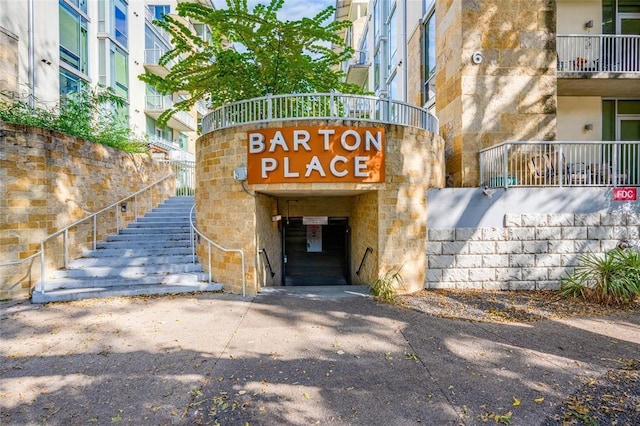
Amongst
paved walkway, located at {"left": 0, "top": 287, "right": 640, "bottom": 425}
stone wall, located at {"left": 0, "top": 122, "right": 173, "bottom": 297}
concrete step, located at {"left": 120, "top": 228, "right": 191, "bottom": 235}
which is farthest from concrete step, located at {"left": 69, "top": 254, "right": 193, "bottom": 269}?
paved walkway, located at {"left": 0, "top": 287, "right": 640, "bottom": 425}

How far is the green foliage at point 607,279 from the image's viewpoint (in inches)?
243

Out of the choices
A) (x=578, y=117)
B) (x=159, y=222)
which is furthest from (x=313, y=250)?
(x=578, y=117)

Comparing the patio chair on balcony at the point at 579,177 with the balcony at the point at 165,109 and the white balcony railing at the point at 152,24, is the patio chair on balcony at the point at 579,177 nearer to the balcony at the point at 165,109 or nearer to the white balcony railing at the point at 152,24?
the balcony at the point at 165,109

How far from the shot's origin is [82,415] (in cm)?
297

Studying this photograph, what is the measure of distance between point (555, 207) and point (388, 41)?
12.4m

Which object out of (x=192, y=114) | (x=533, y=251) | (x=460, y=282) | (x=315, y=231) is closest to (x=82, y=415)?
(x=460, y=282)

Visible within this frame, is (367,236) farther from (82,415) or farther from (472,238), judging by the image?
(82,415)

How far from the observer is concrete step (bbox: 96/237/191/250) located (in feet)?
26.2

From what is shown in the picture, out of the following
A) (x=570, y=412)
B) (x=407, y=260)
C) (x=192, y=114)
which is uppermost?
(x=192, y=114)

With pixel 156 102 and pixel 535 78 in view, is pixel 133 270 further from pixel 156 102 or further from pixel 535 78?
pixel 156 102

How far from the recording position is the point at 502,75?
8477mm

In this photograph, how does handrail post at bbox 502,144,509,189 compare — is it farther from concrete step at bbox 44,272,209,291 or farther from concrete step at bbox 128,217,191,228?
concrete step at bbox 128,217,191,228

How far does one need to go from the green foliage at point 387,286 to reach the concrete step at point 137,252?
14.5 feet

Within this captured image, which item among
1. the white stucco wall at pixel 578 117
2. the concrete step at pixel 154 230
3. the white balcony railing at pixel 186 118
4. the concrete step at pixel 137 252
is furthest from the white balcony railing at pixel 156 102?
the white stucco wall at pixel 578 117
